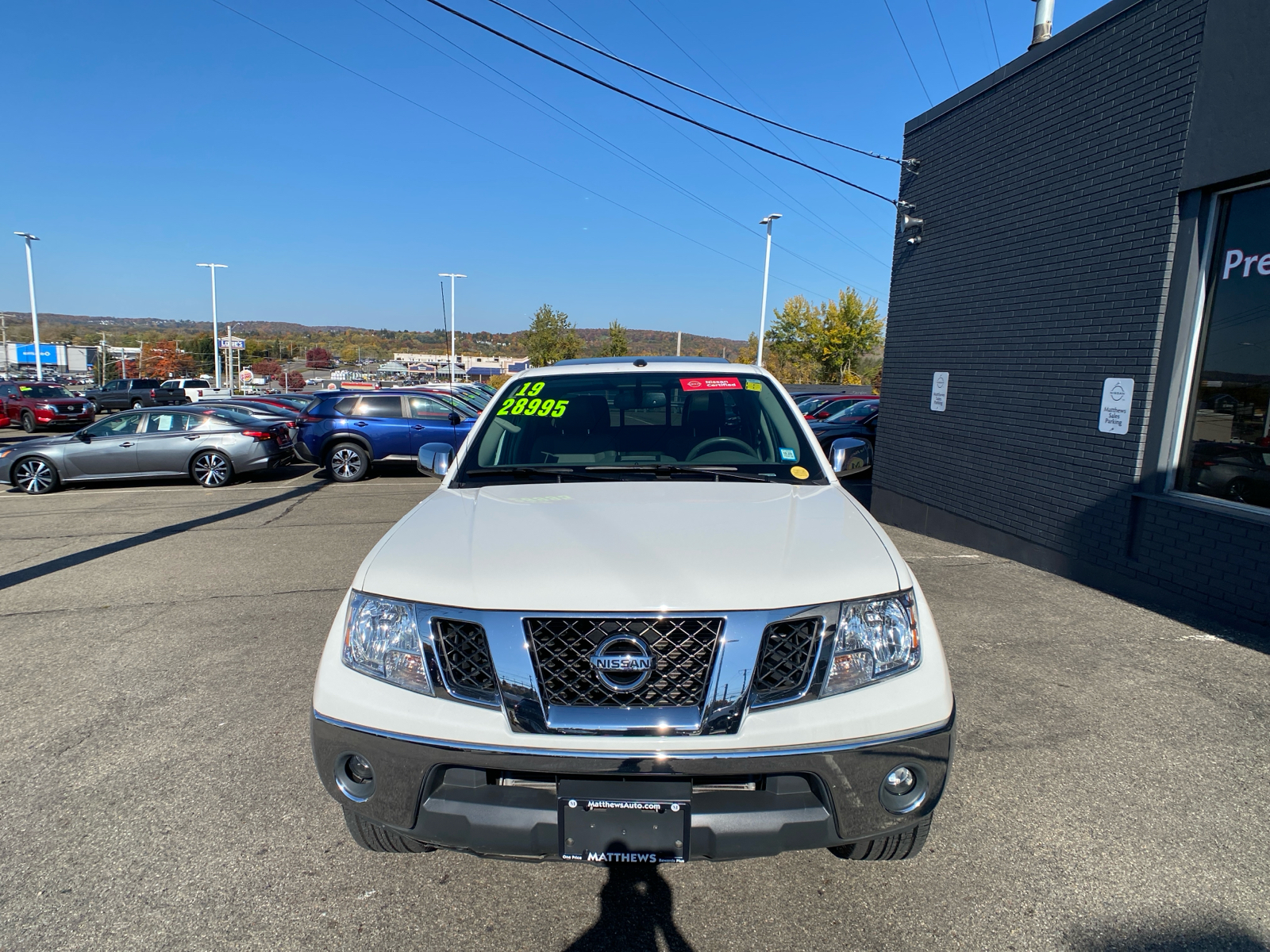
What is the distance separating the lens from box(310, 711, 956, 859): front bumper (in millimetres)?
1958

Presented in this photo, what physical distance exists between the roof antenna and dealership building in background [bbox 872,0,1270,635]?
679mm

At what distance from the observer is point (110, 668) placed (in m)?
4.43

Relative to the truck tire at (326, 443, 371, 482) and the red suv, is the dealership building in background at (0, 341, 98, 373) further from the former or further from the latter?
the truck tire at (326, 443, 371, 482)

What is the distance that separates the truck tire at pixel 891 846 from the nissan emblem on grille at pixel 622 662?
0.83m

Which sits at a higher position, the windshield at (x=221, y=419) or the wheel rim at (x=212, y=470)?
the windshield at (x=221, y=419)

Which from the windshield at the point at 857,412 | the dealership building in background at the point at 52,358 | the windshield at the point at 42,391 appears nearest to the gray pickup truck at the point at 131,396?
the windshield at the point at 42,391

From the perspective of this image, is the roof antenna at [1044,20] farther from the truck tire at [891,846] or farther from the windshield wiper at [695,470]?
the truck tire at [891,846]

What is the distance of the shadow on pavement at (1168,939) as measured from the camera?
2.22 m

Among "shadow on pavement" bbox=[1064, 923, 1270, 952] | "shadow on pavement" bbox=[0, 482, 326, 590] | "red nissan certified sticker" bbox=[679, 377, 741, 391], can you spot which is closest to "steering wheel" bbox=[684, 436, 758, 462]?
"red nissan certified sticker" bbox=[679, 377, 741, 391]

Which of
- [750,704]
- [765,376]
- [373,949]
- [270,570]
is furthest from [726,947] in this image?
[270,570]

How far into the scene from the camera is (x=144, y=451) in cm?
1291

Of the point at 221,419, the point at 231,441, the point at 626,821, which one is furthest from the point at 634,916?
the point at 221,419

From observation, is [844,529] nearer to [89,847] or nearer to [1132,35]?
[89,847]

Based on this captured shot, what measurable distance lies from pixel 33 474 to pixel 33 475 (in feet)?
0.06
